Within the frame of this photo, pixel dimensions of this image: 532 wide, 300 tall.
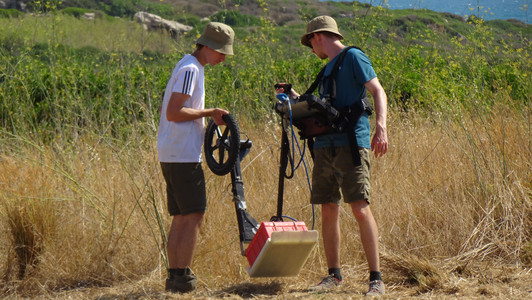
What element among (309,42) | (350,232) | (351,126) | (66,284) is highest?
(309,42)

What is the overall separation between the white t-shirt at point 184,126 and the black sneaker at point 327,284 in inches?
45.7

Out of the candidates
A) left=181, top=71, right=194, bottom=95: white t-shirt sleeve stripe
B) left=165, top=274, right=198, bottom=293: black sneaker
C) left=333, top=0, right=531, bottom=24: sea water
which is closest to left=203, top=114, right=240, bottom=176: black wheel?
left=181, top=71, right=194, bottom=95: white t-shirt sleeve stripe

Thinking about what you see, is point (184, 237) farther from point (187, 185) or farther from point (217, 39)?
point (217, 39)

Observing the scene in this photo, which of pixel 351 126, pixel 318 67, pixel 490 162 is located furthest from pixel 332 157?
pixel 318 67

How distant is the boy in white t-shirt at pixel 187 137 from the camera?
3.90m

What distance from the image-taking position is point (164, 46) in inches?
431

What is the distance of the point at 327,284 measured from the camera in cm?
424

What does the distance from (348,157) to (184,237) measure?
3.77 ft

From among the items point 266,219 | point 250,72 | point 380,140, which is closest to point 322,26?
point 380,140

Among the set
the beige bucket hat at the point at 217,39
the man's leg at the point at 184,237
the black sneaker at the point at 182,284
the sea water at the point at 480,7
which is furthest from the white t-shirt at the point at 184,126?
the sea water at the point at 480,7

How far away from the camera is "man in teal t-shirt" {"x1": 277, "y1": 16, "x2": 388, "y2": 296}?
157 inches

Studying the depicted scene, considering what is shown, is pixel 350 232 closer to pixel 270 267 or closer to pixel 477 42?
pixel 270 267

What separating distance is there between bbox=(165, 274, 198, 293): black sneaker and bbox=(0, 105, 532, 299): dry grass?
0.39 ft

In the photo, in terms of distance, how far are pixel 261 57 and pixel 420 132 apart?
2.42 m
